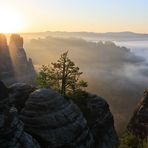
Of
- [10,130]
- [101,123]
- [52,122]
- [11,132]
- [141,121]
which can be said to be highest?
[10,130]

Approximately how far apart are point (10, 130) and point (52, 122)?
14.6 meters

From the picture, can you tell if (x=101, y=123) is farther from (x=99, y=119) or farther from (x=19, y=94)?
(x=19, y=94)

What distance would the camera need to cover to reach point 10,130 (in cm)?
5303

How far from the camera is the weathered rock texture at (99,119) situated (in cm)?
8781

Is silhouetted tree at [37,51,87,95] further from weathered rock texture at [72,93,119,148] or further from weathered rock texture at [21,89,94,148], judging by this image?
weathered rock texture at [21,89,94,148]

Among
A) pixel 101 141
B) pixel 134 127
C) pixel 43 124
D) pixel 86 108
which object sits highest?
pixel 43 124

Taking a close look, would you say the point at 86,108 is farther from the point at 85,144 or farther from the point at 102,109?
the point at 85,144

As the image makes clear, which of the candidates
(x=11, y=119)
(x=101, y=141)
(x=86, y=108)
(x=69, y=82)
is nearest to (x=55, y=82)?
(x=69, y=82)

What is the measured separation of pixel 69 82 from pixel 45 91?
78.9 feet

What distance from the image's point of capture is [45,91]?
2717 inches

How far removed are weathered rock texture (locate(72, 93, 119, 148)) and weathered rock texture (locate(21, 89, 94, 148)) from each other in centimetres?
1679

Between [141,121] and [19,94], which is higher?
[19,94]

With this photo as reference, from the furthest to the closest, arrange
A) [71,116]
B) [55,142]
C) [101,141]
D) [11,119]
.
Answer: [101,141]
[71,116]
[55,142]
[11,119]

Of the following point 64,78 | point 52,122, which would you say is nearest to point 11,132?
point 52,122
